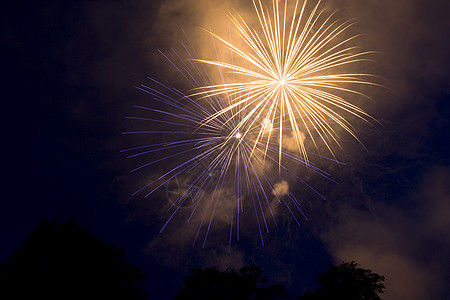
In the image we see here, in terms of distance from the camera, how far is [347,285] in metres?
28.4

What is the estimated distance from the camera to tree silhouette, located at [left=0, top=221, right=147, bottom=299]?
48.8 feet

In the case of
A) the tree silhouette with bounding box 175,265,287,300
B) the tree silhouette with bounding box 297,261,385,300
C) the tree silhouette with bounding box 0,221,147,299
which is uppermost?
the tree silhouette with bounding box 297,261,385,300

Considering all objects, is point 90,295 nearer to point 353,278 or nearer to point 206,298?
point 206,298

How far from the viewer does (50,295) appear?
14852 mm

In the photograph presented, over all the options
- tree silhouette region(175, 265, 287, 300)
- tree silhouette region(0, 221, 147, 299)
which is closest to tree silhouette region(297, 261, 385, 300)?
tree silhouette region(175, 265, 287, 300)

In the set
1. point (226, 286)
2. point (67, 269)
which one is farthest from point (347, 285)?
point (67, 269)

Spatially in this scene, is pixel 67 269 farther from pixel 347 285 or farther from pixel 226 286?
pixel 347 285

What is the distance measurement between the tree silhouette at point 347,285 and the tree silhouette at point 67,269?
19.6 metres

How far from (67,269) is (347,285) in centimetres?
2674

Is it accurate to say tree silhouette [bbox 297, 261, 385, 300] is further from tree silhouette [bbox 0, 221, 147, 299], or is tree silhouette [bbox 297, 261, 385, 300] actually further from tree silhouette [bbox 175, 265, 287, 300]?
tree silhouette [bbox 0, 221, 147, 299]

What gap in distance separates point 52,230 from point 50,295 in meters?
4.35

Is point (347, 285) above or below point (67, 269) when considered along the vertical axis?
above

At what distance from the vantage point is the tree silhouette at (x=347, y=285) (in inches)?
1089

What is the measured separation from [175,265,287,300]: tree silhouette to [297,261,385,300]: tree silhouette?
6.24 metres
